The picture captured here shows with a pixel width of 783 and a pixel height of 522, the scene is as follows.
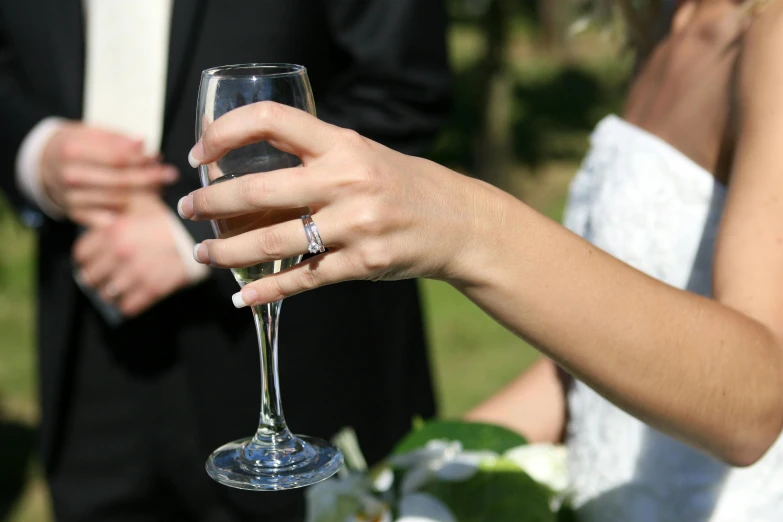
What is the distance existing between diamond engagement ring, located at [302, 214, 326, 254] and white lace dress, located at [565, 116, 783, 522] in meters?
0.90

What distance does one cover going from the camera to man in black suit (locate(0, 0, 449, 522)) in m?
2.75

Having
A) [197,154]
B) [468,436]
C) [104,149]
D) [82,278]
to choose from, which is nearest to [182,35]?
[104,149]

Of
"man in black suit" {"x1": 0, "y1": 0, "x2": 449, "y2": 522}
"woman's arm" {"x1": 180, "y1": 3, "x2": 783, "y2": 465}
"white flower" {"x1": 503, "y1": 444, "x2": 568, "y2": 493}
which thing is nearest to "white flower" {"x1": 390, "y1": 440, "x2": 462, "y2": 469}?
"white flower" {"x1": 503, "y1": 444, "x2": 568, "y2": 493}

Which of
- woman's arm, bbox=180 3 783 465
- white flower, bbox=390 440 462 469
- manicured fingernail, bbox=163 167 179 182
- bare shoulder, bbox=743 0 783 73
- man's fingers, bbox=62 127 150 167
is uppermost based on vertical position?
bare shoulder, bbox=743 0 783 73

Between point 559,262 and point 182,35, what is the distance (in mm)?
1800

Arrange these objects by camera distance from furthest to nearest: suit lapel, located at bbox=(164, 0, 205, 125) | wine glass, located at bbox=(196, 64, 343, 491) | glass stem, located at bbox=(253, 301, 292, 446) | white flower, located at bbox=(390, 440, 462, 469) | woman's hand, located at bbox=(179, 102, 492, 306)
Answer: suit lapel, located at bbox=(164, 0, 205, 125), white flower, located at bbox=(390, 440, 462, 469), glass stem, located at bbox=(253, 301, 292, 446), wine glass, located at bbox=(196, 64, 343, 491), woman's hand, located at bbox=(179, 102, 492, 306)

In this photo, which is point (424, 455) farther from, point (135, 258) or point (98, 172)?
point (98, 172)

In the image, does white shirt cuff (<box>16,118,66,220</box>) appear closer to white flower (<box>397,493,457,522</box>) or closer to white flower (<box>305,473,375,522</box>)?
white flower (<box>305,473,375,522</box>)

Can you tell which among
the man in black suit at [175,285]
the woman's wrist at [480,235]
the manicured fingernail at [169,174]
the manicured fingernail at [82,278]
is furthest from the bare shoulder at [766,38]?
the manicured fingernail at [82,278]

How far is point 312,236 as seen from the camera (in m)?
1.09

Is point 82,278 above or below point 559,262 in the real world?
below

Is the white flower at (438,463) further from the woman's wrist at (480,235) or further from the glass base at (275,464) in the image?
the woman's wrist at (480,235)

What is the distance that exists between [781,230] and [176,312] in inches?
79.1

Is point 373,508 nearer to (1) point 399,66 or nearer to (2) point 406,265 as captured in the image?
(2) point 406,265
